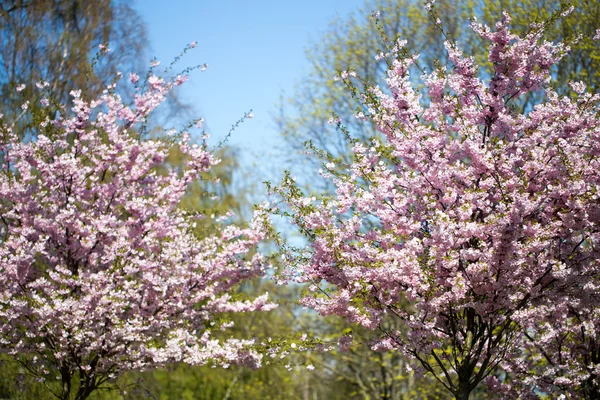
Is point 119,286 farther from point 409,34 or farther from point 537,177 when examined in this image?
point 409,34

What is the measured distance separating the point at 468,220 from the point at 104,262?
5159mm

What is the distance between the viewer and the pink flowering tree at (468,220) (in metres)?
6.67

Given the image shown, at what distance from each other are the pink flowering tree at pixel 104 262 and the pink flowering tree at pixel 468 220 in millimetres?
2340

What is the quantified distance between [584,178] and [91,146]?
286 inches

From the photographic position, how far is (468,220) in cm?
692

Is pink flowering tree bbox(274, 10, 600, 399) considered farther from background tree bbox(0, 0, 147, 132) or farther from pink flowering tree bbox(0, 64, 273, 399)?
background tree bbox(0, 0, 147, 132)

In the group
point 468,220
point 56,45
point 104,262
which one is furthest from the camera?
point 56,45

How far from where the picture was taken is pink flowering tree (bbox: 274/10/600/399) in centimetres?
667

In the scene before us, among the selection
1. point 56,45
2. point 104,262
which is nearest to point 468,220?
point 104,262

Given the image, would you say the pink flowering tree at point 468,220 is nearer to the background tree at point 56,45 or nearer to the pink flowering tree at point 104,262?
the pink flowering tree at point 104,262

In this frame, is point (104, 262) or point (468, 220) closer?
point (468, 220)

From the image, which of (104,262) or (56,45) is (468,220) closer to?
(104,262)

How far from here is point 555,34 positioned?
13.3m

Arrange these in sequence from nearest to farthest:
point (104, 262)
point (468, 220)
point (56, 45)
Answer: point (468, 220)
point (104, 262)
point (56, 45)
